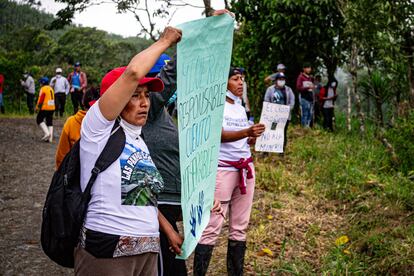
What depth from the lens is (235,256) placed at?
13.4 ft

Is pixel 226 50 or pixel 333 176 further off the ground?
pixel 226 50

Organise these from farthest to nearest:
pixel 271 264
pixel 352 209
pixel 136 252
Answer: pixel 352 209 < pixel 271 264 < pixel 136 252

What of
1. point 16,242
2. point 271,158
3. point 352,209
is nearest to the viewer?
point 16,242

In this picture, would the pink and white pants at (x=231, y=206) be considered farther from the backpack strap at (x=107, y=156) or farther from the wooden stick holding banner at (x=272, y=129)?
the backpack strap at (x=107, y=156)

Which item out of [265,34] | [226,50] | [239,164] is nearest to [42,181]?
[239,164]

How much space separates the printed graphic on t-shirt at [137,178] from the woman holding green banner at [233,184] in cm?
164

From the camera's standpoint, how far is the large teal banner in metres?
2.30

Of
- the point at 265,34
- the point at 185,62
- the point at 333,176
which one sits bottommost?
the point at 333,176

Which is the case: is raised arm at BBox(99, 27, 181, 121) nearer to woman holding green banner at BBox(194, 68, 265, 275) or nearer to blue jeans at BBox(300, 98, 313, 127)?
woman holding green banner at BBox(194, 68, 265, 275)

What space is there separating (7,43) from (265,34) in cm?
3237

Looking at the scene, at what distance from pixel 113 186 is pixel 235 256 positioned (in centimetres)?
213

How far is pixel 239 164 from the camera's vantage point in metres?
4.04

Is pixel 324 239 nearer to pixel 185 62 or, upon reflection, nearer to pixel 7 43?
pixel 185 62

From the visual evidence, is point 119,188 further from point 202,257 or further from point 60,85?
point 60,85
